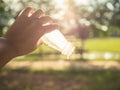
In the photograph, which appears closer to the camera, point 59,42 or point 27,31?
point 27,31

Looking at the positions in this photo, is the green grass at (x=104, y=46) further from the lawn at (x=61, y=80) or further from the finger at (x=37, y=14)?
the finger at (x=37, y=14)

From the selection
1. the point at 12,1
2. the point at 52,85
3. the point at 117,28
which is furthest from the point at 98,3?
the point at 12,1

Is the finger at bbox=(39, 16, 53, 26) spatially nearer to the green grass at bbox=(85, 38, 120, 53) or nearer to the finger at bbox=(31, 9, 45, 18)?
the finger at bbox=(31, 9, 45, 18)

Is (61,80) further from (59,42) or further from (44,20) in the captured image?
(44,20)

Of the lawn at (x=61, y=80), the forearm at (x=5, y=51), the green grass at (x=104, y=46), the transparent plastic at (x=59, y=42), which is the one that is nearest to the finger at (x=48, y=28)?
the forearm at (x=5, y=51)

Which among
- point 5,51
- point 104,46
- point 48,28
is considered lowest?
point 5,51

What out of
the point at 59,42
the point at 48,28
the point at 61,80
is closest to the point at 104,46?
the point at 61,80

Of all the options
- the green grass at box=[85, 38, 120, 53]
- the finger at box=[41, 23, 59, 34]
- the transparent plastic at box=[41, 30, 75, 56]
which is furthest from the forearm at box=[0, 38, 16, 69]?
the green grass at box=[85, 38, 120, 53]

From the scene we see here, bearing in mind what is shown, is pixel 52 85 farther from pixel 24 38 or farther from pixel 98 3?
pixel 24 38
